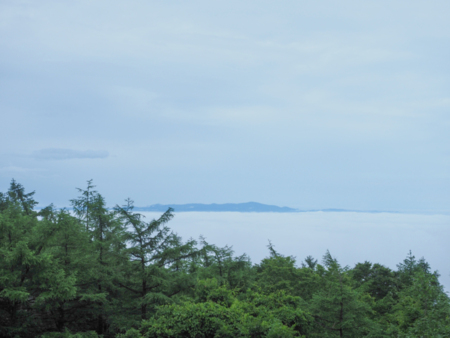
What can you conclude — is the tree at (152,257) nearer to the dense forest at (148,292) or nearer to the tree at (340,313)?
the dense forest at (148,292)

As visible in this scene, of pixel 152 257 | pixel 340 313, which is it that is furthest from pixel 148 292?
pixel 340 313

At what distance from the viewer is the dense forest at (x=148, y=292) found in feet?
47.2

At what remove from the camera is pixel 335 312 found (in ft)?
59.4

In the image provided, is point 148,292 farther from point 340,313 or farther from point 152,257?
point 340,313

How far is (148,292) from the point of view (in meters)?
21.5

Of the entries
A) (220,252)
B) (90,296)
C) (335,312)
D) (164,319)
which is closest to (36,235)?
(90,296)

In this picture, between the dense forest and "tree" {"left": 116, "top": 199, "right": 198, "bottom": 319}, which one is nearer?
the dense forest

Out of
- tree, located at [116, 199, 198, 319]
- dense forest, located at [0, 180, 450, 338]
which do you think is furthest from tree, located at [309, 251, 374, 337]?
tree, located at [116, 199, 198, 319]

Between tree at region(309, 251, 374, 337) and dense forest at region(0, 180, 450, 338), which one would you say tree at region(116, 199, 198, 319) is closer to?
dense forest at region(0, 180, 450, 338)

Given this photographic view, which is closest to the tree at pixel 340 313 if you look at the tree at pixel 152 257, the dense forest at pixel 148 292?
the dense forest at pixel 148 292

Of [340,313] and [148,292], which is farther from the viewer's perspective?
[148,292]

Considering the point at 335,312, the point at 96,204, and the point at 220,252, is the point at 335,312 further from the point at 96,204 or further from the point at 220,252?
the point at 96,204

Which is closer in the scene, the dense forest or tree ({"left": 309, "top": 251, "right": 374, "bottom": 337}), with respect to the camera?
the dense forest

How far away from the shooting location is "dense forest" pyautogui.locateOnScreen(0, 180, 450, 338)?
14383 mm
